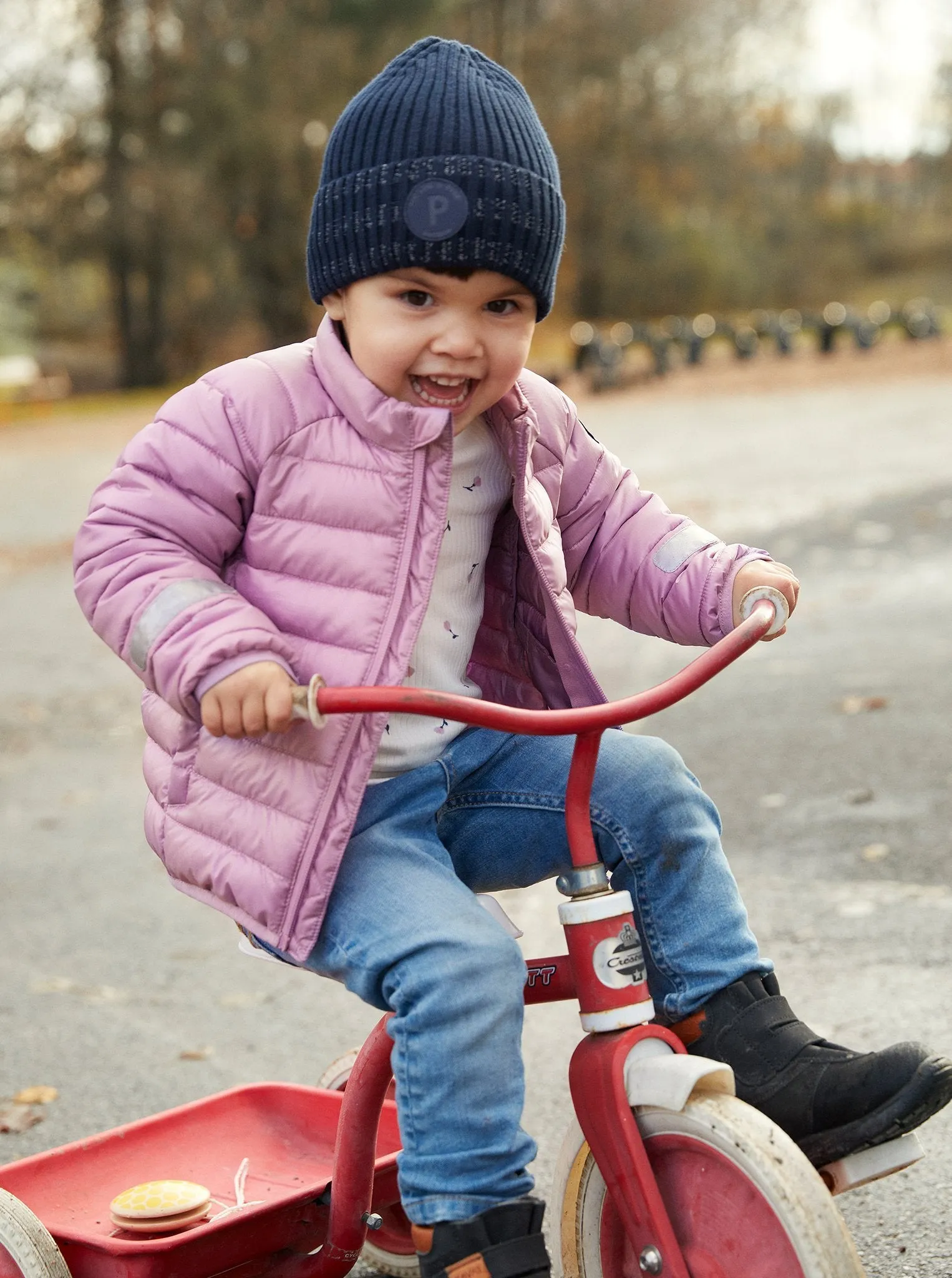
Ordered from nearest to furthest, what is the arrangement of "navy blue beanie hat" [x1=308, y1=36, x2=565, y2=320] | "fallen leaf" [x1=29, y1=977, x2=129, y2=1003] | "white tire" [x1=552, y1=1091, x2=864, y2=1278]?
1. "white tire" [x1=552, y1=1091, x2=864, y2=1278]
2. "navy blue beanie hat" [x1=308, y1=36, x2=565, y2=320]
3. "fallen leaf" [x1=29, y1=977, x2=129, y2=1003]

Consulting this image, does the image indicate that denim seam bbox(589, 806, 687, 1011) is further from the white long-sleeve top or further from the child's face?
the child's face

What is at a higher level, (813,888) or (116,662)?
(813,888)

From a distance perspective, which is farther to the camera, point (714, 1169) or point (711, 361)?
point (711, 361)

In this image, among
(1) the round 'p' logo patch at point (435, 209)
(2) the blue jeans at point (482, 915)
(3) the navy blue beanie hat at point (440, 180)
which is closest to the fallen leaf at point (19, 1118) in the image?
(2) the blue jeans at point (482, 915)

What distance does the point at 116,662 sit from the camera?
28.9ft

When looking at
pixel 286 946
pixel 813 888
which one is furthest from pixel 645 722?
pixel 286 946

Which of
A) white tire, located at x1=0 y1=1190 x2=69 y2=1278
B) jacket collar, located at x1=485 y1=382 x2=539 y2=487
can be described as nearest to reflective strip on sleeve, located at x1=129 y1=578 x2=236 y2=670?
jacket collar, located at x1=485 y1=382 x2=539 y2=487

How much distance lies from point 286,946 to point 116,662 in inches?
269

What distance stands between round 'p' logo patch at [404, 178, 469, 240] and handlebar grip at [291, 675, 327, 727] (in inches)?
24.9

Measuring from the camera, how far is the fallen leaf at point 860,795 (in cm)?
528

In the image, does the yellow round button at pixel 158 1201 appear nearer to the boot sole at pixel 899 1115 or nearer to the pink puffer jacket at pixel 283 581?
the pink puffer jacket at pixel 283 581

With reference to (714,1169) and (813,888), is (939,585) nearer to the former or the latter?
(813,888)

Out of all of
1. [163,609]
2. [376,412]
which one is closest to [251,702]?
[163,609]

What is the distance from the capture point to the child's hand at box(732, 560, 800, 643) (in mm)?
2344
